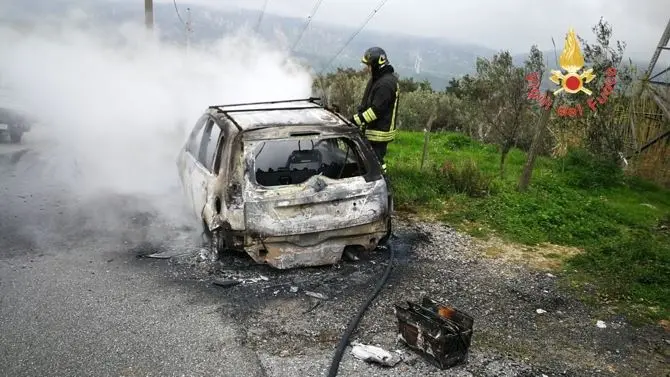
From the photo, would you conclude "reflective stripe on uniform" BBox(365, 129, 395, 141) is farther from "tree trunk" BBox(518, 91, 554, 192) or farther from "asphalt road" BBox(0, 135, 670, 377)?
"tree trunk" BBox(518, 91, 554, 192)

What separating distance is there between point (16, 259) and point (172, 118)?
7.43 m

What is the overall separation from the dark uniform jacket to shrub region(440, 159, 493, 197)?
5.43ft

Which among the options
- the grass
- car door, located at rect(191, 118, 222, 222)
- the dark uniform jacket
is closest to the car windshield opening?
car door, located at rect(191, 118, 222, 222)

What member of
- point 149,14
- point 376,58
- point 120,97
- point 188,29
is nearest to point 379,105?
point 376,58

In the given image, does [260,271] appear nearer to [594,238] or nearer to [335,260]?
[335,260]

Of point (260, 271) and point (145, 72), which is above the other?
point (145, 72)

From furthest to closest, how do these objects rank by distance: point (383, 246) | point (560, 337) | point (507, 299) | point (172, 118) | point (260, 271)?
point (172, 118) < point (383, 246) < point (260, 271) < point (507, 299) < point (560, 337)

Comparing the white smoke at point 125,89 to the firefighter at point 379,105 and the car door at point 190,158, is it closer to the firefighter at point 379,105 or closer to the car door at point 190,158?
the car door at point 190,158

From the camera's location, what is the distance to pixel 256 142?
18.0 ft

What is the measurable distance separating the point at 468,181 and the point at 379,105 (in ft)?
7.11

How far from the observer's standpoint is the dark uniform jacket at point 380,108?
7254 mm

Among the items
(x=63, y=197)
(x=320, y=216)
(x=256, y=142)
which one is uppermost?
(x=256, y=142)

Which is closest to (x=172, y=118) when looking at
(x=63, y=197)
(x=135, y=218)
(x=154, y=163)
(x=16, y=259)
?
(x=154, y=163)

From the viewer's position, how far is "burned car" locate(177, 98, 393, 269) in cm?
524
